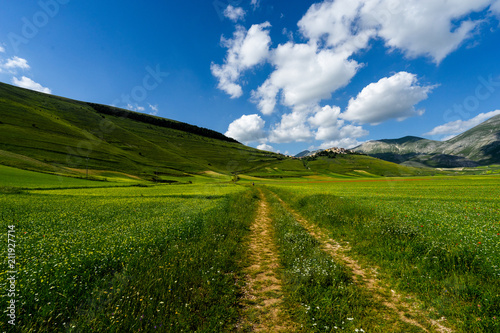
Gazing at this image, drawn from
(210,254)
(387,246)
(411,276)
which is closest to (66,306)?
(210,254)

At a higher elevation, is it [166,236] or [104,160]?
[104,160]

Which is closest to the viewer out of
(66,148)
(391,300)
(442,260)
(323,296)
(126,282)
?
(126,282)

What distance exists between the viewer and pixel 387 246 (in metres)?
→ 10.4

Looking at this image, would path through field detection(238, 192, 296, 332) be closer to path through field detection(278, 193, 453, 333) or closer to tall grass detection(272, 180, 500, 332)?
path through field detection(278, 193, 453, 333)

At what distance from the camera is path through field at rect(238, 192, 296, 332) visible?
18.5 ft

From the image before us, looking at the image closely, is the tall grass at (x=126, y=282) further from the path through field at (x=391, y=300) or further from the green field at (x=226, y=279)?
the path through field at (x=391, y=300)

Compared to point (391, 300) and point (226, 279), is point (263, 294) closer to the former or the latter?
point (226, 279)

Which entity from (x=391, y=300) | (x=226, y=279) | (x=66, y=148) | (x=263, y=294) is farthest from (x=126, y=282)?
(x=66, y=148)

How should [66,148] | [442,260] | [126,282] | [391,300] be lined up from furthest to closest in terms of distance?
[66,148] → [442,260] → [391,300] → [126,282]

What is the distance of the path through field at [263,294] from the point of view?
222 inches

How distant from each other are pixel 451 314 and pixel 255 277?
652 centimetres

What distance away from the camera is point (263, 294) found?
7.21m

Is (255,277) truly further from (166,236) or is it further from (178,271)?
(166,236)

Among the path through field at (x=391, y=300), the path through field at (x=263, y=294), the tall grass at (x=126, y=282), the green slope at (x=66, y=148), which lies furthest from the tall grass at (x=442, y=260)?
the green slope at (x=66, y=148)
